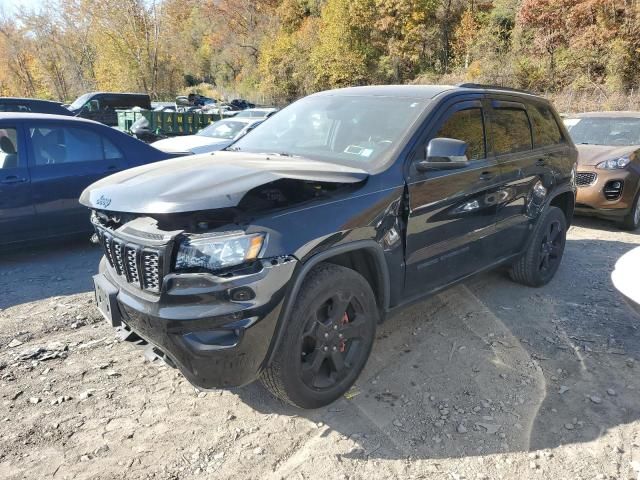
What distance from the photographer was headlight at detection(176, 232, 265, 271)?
2.29 metres

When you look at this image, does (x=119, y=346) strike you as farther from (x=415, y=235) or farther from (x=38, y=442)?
(x=415, y=235)

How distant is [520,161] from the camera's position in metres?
4.11

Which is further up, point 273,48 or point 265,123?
point 273,48

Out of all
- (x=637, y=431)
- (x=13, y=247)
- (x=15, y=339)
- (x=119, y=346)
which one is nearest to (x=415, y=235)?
(x=637, y=431)

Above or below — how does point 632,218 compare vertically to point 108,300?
below

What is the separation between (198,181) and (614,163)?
670 centimetres

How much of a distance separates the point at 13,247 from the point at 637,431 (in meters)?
5.59

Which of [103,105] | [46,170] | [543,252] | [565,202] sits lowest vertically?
[543,252]

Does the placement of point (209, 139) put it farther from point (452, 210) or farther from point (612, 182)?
point (452, 210)

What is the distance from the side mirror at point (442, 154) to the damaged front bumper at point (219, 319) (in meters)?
1.20

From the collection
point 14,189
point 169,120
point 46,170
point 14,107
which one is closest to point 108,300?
point 14,189

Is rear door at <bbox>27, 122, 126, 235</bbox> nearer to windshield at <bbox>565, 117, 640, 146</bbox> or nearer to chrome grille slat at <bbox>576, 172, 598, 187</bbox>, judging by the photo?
chrome grille slat at <bbox>576, 172, 598, 187</bbox>

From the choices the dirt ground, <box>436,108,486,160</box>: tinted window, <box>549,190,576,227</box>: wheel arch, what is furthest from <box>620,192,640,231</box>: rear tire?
<box>436,108,486,160</box>: tinted window

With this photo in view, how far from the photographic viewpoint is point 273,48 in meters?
46.1
